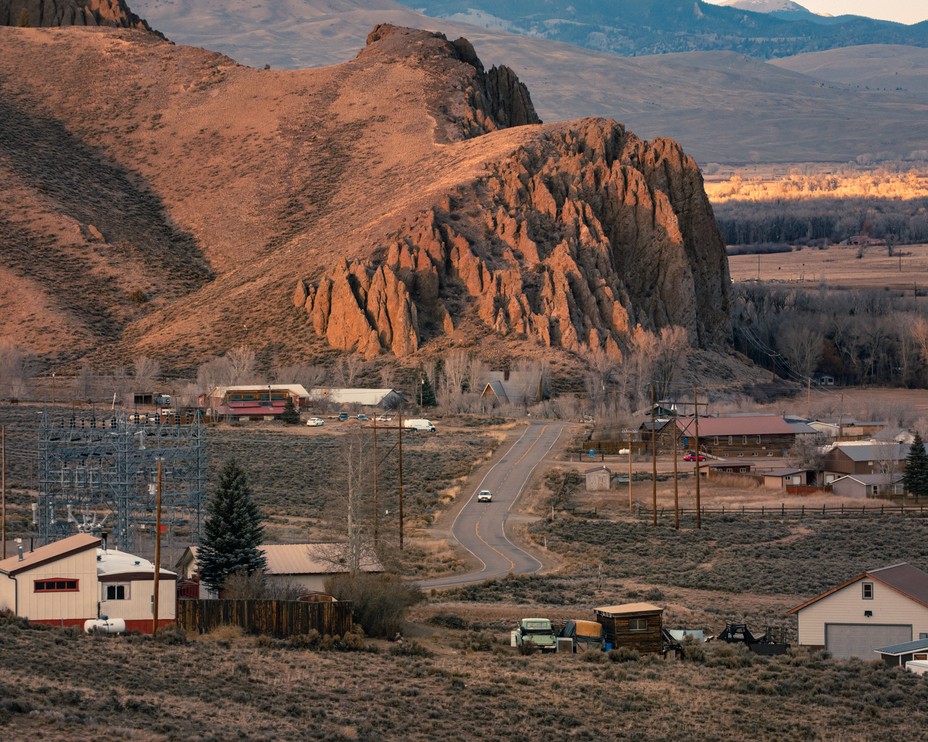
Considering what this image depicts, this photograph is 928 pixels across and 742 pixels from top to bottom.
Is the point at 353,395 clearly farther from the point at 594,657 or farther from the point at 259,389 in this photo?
the point at 594,657

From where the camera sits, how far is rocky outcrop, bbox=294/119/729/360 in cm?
11881

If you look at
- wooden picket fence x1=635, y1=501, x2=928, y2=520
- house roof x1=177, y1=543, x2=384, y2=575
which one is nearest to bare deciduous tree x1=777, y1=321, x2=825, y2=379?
wooden picket fence x1=635, y1=501, x2=928, y2=520

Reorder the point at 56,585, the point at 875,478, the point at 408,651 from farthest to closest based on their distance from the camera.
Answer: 1. the point at 875,478
2. the point at 56,585
3. the point at 408,651

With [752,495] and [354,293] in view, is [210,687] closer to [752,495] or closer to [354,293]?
[752,495]

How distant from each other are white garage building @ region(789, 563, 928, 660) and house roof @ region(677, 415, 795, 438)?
49.0 m

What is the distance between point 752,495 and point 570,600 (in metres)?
29.7

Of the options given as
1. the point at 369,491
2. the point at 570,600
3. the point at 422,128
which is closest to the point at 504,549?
the point at 369,491

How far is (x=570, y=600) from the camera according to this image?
2034 inches

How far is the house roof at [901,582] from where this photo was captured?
45.3 m

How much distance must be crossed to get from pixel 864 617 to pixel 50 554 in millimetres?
19785

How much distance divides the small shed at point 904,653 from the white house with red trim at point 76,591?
56.2 feet

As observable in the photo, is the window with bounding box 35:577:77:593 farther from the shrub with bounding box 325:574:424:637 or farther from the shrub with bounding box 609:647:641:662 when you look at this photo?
the shrub with bounding box 609:647:641:662

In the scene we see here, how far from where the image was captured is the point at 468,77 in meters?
157

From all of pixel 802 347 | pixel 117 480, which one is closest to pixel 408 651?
pixel 117 480
